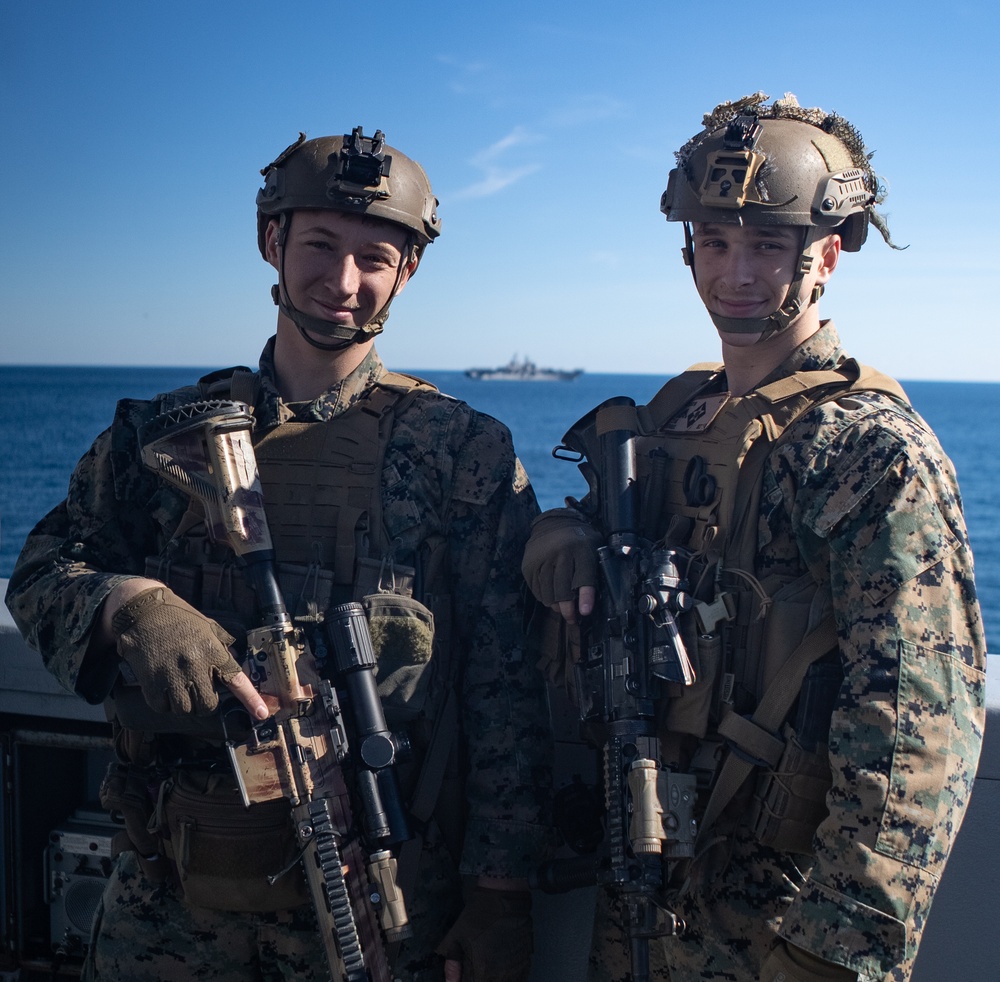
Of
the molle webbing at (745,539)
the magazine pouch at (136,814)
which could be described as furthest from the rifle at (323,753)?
the molle webbing at (745,539)

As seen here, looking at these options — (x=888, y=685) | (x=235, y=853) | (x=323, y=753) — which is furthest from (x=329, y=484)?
(x=888, y=685)

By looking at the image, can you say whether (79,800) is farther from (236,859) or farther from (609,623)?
(609,623)

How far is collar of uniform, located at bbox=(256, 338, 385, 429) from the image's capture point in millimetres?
3217

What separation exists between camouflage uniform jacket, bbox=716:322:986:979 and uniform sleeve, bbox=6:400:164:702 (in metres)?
1.95

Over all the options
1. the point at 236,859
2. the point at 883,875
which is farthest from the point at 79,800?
the point at 883,875

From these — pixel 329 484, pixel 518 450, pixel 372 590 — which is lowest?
pixel 518 450

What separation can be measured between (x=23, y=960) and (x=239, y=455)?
8.03 feet

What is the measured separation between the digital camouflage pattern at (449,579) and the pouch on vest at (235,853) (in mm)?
132

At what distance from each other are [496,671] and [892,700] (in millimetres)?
1156

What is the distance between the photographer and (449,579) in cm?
315

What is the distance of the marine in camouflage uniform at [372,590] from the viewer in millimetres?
2934

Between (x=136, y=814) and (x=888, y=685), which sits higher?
(x=888, y=685)

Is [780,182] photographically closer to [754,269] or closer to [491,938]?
[754,269]

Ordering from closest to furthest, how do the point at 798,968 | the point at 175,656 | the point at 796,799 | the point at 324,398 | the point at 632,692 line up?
the point at 798,968, the point at 796,799, the point at 175,656, the point at 632,692, the point at 324,398
